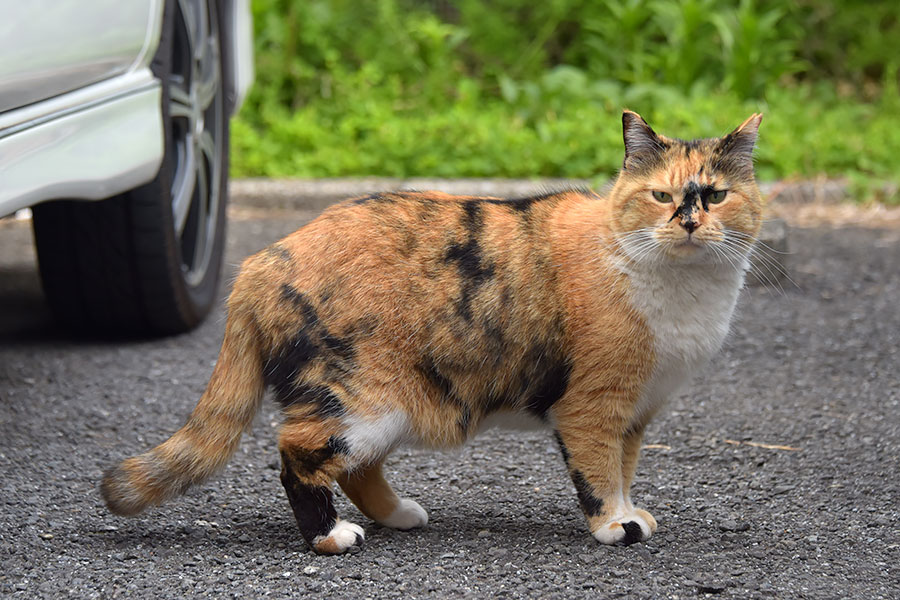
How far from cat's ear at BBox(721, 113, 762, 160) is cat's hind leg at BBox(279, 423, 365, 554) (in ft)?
3.59

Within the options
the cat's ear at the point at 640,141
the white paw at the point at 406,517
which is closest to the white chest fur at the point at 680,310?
the cat's ear at the point at 640,141

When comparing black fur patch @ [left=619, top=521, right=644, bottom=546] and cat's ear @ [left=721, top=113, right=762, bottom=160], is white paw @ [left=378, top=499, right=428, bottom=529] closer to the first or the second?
black fur patch @ [left=619, top=521, right=644, bottom=546]

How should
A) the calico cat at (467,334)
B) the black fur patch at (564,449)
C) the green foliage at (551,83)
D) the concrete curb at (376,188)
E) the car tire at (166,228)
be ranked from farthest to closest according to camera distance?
the green foliage at (551,83)
the concrete curb at (376,188)
the car tire at (166,228)
the black fur patch at (564,449)
the calico cat at (467,334)

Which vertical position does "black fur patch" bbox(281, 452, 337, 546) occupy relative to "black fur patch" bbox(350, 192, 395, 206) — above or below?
below

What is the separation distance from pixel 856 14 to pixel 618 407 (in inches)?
250

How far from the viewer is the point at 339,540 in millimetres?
2387

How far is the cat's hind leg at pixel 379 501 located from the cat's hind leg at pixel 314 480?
0.14 metres

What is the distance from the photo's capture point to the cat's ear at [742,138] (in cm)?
248

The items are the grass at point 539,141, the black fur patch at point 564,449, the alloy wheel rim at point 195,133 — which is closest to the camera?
the black fur patch at point 564,449

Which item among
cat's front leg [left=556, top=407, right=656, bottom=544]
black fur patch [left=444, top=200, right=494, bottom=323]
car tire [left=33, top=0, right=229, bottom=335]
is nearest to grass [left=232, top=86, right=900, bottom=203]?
car tire [left=33, top=0, right=229, bottom=335]

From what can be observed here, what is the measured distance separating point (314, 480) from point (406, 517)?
1.00ft

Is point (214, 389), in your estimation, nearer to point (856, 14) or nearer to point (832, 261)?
point (832, 261)

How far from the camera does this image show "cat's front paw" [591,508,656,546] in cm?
244

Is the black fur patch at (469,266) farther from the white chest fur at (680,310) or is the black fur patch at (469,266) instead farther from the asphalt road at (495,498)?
the asphalt road at (495,498)
